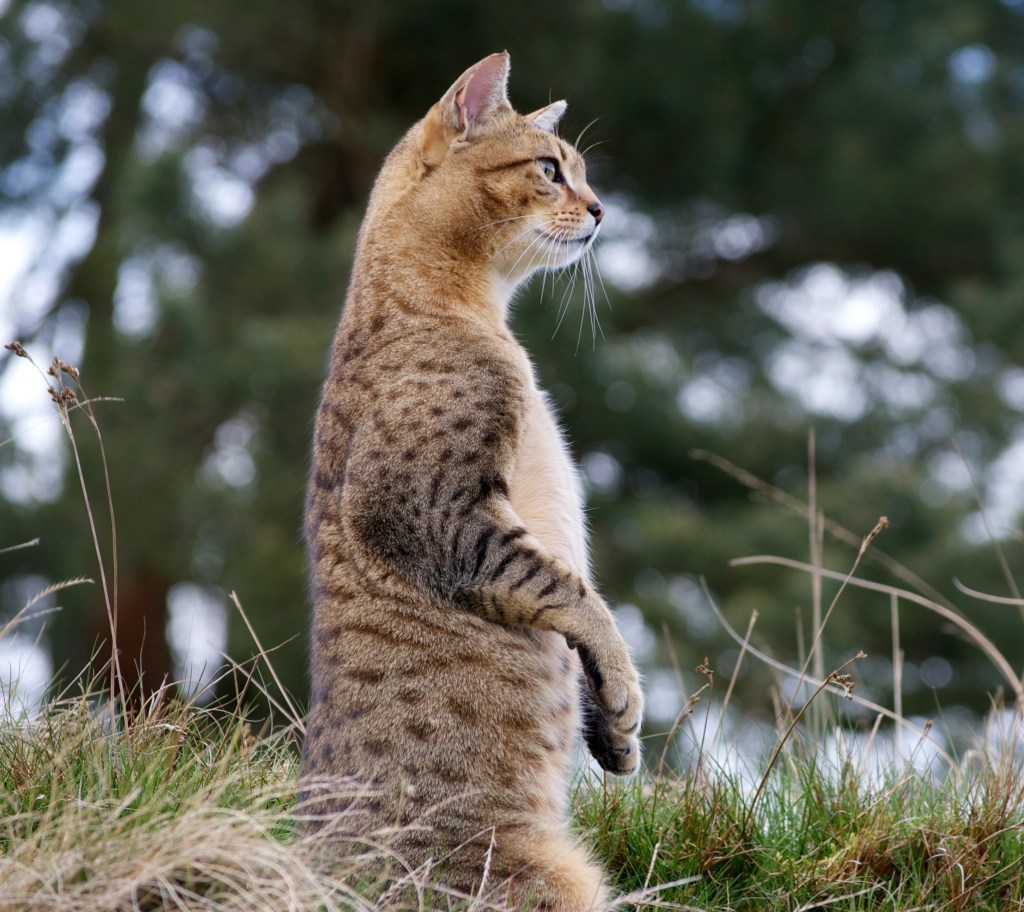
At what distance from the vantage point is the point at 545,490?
3.62 meters

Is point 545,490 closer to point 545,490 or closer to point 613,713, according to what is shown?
point 545,490

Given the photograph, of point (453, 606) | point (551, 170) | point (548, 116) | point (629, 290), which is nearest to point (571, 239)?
point (551, 170)

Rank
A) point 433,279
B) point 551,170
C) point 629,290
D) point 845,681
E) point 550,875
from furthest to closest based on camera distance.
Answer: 1. point 629,290
2. point 551,170
3. point 433,279
4. point 845,681
5. point 550,875

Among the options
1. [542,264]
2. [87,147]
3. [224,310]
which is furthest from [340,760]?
[87,147]

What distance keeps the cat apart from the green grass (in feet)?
0.58

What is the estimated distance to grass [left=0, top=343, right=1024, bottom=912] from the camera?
8.50 ft

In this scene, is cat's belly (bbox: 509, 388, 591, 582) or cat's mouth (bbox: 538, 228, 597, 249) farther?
cat's mouth (bbox: 538, 228, 597, 249)

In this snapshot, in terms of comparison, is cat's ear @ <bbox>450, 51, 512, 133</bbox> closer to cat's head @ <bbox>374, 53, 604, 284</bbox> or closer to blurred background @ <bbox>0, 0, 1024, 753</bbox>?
cat's head @ <bbox>374, 53, 604, 284</bbox>

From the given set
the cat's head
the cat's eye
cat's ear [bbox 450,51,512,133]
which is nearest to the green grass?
the cat's head

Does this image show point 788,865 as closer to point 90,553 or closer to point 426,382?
point 426,382

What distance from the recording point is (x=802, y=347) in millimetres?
12477

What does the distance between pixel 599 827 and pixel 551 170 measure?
2.02 meters

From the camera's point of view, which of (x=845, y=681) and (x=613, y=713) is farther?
(x=613, y=713)

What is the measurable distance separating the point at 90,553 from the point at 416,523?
745cm
